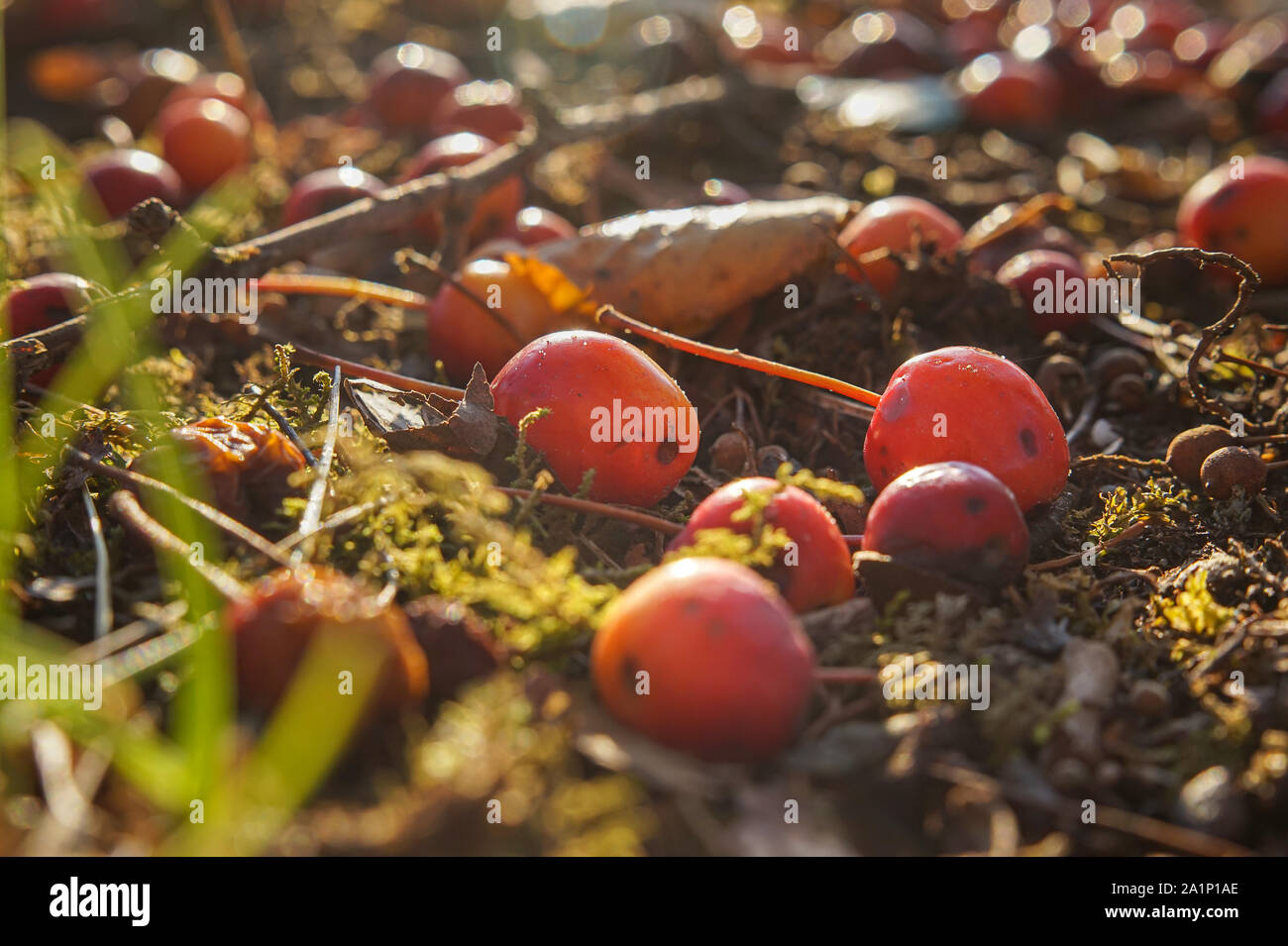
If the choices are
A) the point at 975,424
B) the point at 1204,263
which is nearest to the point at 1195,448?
the point at 1204,263

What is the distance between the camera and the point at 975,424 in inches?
111

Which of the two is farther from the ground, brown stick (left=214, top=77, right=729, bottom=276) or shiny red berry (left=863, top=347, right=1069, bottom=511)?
brown stick (left=214, top=77, right=729, bottom=276)

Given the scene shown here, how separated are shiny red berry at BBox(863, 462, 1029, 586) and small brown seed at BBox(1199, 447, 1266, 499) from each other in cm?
89

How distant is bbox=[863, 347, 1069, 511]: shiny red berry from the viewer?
281cm

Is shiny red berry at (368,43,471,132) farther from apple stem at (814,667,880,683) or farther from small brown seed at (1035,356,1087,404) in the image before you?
apple stem at (814,667,880,683)

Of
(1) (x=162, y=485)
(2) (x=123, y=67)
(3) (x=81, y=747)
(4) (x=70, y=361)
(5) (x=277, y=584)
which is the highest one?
(2) (x=123, y=67)

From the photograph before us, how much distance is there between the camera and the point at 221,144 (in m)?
5.16

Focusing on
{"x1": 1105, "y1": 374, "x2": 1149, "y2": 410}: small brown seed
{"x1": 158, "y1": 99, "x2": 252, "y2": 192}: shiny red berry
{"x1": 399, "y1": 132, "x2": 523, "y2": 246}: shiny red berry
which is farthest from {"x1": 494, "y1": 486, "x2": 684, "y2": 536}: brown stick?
{"x1": 158, "y1": 99, "x2": 252, "y2": 192}: shiny red berry

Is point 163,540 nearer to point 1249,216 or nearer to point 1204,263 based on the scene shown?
point 1204,263

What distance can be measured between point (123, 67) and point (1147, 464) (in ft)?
18.6

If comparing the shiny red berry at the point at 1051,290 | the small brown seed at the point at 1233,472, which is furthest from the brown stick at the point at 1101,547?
the shiny red berry at the point at 1051,290

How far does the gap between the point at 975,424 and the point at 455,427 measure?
1350 millimetres

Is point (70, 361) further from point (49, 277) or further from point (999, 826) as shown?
point (999, 826)
